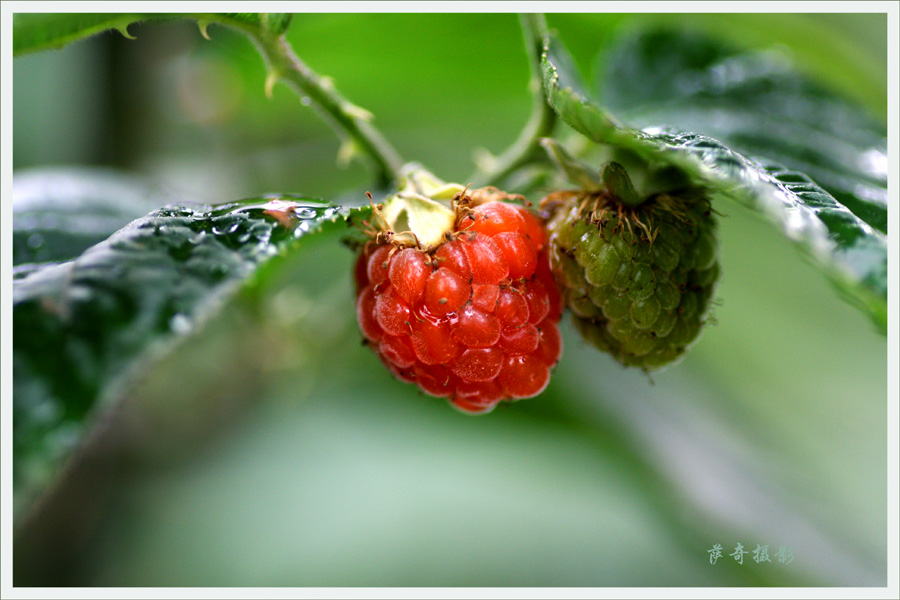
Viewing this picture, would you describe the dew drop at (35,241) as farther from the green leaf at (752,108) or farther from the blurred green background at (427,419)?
the green leaf at (752,108)

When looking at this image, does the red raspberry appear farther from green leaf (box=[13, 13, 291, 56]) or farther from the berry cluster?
green leaf (box=[13, 13, 291, 56])

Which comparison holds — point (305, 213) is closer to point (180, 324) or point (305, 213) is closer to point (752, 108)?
point (180, 324)

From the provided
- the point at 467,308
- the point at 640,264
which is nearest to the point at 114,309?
the point at 467,308

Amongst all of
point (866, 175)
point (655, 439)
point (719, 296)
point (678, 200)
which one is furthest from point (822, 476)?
point (678, 200)

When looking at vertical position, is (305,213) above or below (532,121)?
below

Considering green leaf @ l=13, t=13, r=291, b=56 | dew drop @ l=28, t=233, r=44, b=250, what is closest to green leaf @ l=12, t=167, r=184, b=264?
dew drop @ l=28, t=233, r=44, b=250

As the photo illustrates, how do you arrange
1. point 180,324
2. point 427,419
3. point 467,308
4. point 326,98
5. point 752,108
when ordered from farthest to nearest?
point 427,419 < point 752,108 < point 326,98 < point 467,308 < point 180,324
